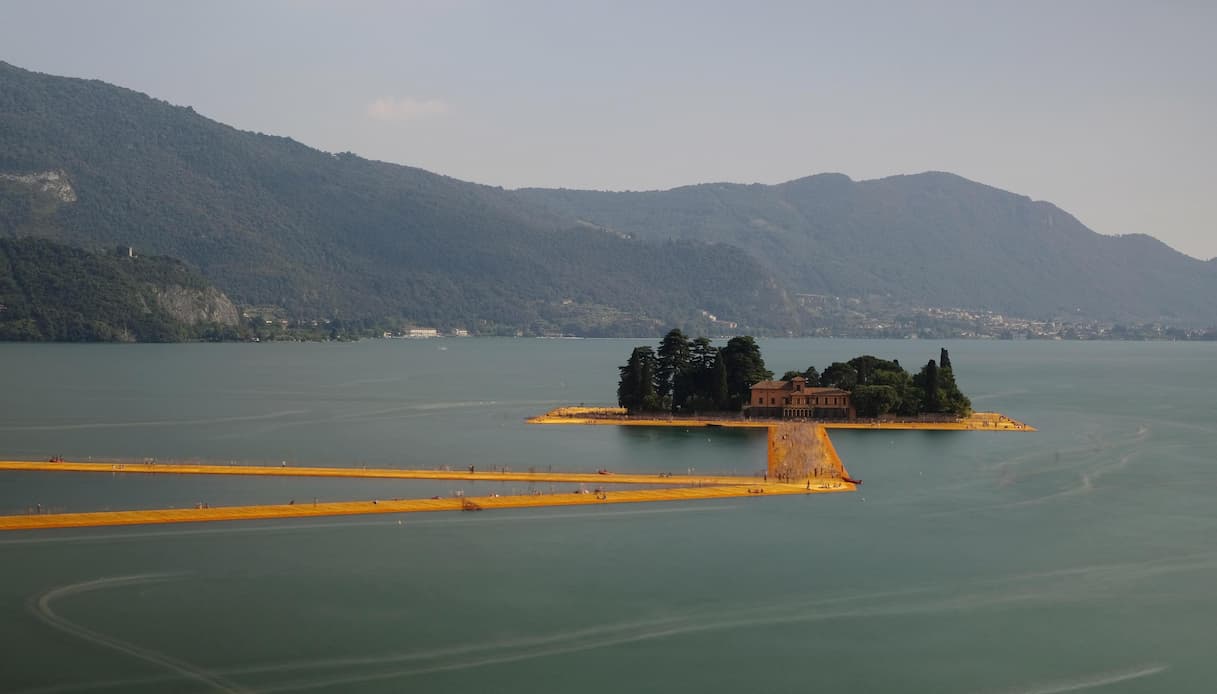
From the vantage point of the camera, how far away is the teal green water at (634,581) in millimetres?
32625

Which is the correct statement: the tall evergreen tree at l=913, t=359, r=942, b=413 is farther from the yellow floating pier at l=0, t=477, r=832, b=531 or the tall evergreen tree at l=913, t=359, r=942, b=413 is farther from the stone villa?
the yellow floating pier at l=0, t=477, r=832, b=531

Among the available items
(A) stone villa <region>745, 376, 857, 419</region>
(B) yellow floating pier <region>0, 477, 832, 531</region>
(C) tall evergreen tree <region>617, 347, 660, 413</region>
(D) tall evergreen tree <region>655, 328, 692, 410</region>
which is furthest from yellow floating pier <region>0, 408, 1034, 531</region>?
(D) tall evergreen tree <region>655, 328, 692, 410</region>

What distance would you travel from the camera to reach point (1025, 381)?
145 m

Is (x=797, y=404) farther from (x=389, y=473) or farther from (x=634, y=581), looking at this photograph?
(x=634, y=581)

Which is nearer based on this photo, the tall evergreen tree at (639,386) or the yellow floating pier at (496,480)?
the yellow floating pier at (496,480)

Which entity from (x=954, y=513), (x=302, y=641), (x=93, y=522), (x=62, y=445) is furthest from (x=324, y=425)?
(x=302, y=641)

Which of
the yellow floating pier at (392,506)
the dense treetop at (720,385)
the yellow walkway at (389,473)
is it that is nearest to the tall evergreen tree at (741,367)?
the dense treetop at (720,385)

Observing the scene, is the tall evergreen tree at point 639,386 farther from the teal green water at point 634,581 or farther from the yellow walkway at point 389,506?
the yellow walkway at point 389,506

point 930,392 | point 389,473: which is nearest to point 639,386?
point 930,392

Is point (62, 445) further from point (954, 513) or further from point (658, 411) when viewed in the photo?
point (954, 513)

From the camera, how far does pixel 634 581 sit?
133 ft

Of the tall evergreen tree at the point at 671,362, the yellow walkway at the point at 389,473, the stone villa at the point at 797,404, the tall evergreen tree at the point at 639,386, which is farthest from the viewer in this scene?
the tall evergreen tree at the point at 671,362

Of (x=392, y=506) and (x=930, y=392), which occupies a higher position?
(x=930, y=392)

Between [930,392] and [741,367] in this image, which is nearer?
[930,392]
